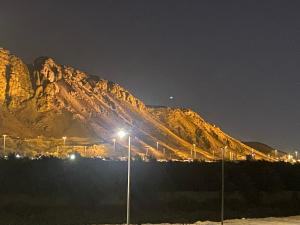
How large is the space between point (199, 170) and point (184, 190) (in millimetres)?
5023

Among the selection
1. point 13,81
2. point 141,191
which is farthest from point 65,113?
point 141,191

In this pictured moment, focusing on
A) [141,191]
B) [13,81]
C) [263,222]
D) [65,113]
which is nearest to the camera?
[263,222]

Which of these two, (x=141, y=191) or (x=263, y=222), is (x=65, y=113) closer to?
(x=141, y=191)

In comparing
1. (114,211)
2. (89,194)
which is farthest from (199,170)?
(114,211)

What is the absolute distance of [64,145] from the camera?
5241 inches

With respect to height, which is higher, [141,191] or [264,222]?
[141,191]

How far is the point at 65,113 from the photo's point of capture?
159m

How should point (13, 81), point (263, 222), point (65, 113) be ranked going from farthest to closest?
point (13, 81), point (65, 113), point (263, 222)

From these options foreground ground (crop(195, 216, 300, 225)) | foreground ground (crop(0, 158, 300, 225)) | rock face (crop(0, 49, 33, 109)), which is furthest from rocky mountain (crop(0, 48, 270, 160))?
foreground ground (crop(195, 216, 300, 225))

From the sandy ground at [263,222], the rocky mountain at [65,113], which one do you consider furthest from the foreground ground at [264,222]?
the rocky mountain at [65,113]

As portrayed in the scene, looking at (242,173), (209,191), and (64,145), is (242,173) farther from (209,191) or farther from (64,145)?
(64,145)

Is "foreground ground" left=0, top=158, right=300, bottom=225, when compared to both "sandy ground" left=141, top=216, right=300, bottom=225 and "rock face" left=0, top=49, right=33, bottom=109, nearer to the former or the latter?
"sandy ground" left=141, top=216, right=300, bottom=225

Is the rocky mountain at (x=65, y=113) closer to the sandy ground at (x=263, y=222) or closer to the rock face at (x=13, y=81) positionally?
the rock face at (x=13, y=81)

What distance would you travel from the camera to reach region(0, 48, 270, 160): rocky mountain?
5802 inches
